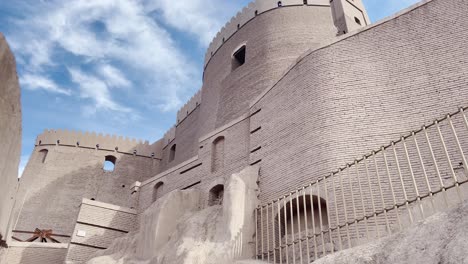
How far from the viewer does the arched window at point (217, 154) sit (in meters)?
12.1

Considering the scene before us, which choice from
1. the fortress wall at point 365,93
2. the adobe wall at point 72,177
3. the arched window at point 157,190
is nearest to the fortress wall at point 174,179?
the arched window at point 157,190

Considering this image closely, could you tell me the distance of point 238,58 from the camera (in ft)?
60.2

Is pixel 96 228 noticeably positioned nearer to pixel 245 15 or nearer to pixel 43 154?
pixel 245 15

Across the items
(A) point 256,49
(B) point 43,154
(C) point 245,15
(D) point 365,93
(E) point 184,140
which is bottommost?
(D) point 365,93

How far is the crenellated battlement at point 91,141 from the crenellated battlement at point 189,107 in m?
2.86

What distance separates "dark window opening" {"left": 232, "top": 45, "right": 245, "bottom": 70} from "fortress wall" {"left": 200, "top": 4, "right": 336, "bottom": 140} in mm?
154

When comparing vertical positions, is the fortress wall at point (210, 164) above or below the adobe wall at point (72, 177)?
below

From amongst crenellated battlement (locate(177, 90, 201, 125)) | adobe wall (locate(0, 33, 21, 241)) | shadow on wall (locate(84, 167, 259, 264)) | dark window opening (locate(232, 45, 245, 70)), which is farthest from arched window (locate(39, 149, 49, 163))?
adobe wall (locate(0, 33, 21, 241))

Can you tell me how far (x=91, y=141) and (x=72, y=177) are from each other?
245 centimetres

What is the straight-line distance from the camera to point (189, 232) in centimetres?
875

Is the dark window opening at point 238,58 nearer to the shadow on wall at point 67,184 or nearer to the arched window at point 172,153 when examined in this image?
the arched window at point 172,153

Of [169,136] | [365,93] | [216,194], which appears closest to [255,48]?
[216,194]

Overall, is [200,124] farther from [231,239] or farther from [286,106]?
[231,239]

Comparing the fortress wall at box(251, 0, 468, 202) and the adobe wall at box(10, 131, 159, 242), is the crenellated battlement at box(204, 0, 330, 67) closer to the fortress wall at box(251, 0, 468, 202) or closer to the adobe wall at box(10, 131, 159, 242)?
the adobe wall at box(10, 131, 159, 242)
